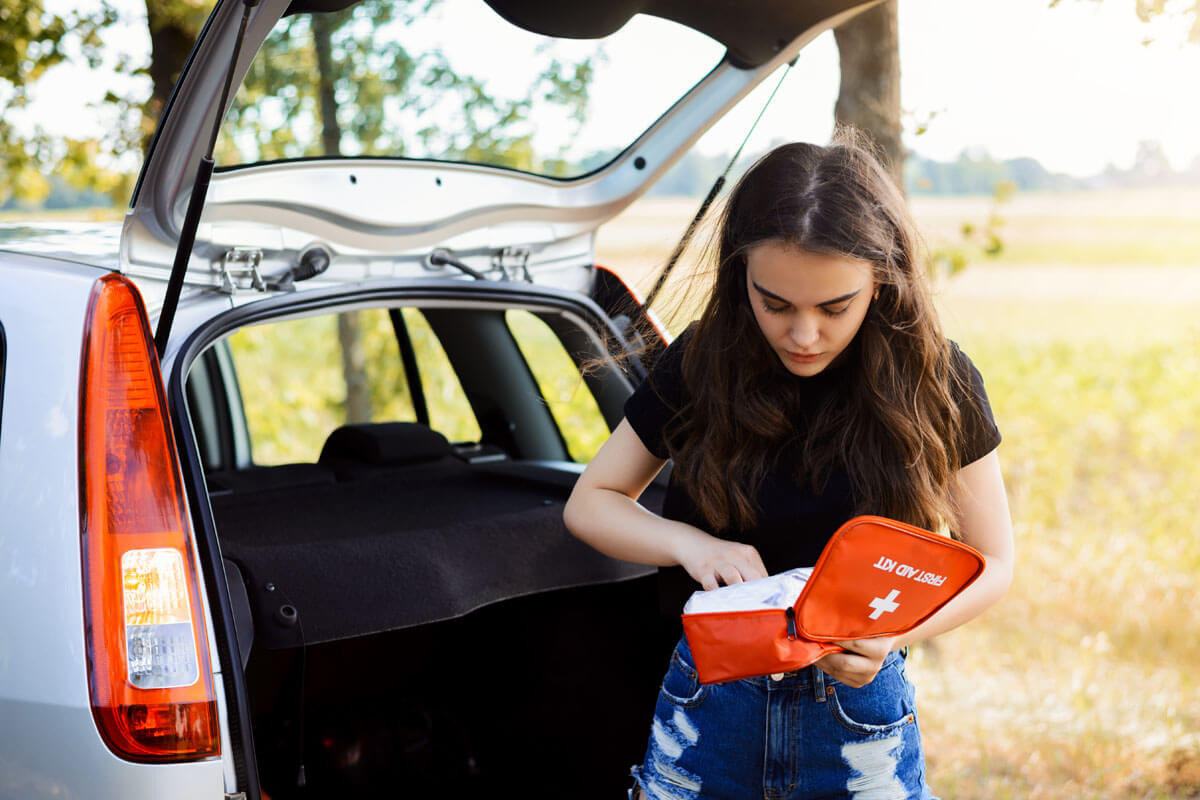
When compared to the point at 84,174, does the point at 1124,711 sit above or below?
below

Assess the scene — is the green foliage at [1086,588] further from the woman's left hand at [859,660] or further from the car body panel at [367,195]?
the car body panel at [367,195]

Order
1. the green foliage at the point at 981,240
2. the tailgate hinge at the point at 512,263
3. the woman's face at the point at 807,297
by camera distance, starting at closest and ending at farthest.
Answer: the woman's face at the point at 807,297
the tailgate hinge at the point at 512,263
the green foliage at the point at 981,240

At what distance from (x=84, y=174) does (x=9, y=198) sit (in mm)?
2104

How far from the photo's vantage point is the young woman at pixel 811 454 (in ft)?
4.64

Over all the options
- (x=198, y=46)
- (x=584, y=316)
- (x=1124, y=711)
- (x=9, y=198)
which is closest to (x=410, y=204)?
(x=584, y=316)

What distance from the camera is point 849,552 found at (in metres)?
1.25

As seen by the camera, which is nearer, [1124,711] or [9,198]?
[1124,711]

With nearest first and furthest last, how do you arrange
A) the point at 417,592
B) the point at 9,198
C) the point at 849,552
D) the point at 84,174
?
1. the point at 849,552
2. the point at 417,592
3. the point at 84,174
4. the point at 9,198

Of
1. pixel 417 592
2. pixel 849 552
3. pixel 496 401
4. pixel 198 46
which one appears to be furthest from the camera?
pixel 496 401

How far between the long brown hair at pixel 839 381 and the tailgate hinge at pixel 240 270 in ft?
2.95

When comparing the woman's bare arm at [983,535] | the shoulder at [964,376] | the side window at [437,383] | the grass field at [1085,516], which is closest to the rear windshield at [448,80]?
the grass field at [1085,516]

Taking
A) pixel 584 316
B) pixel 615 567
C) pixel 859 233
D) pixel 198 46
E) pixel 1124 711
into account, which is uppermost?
pixel 198 46

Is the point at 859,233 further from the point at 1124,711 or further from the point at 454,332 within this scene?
the point at 1124,711

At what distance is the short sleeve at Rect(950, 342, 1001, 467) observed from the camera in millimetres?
1457
